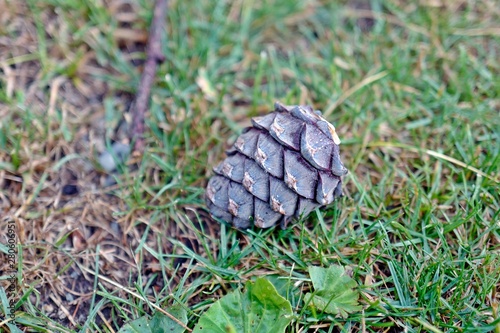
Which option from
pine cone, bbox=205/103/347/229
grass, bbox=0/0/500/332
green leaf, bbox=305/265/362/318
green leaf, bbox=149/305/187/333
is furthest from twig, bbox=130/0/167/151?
green leaf, bbox=305/265/362/318

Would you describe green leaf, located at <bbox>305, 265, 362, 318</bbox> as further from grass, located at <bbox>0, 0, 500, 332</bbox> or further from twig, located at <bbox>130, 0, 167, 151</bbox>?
twig, located at <bbox>130, 0, 167, 151</bbox>

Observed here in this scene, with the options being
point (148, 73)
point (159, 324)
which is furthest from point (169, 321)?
point (148, 73)

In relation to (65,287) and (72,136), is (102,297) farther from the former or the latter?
(72,136)

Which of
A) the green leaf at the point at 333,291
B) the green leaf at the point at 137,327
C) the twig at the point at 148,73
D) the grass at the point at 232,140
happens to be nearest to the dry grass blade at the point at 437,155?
the grass at the point at 232,140

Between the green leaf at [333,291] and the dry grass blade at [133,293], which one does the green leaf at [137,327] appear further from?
the green leaf at [333,291]

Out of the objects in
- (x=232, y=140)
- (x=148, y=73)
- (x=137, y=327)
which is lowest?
(x=137, y=327)

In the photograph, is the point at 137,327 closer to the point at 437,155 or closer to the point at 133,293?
the point at 133,293
